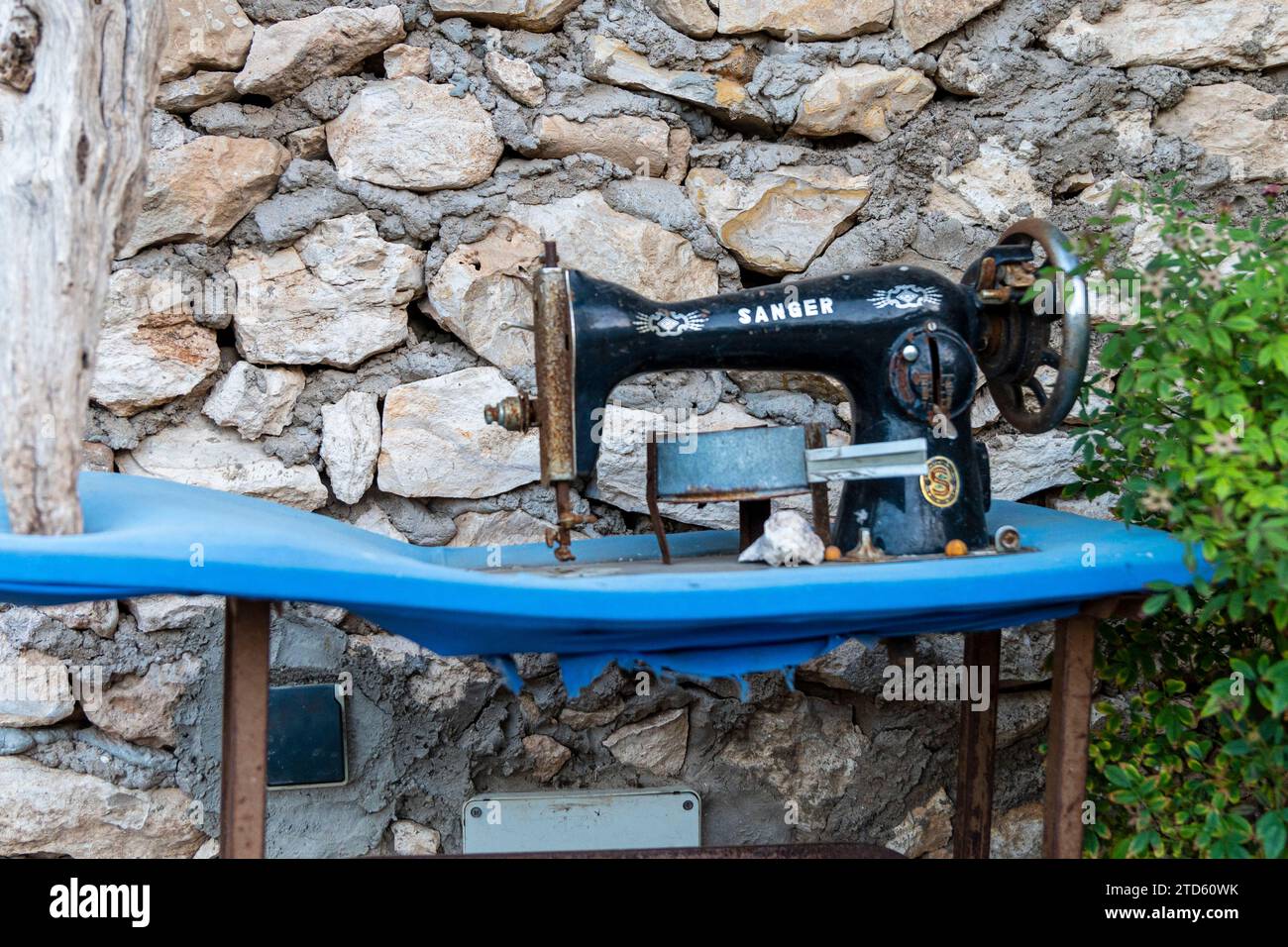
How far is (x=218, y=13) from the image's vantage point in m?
2.38

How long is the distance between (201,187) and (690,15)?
1072 millimetres

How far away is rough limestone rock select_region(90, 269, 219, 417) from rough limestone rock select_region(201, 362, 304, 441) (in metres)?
0.08

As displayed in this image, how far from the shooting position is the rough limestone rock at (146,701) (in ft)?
7.91

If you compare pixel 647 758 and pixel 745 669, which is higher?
pixel 745 669

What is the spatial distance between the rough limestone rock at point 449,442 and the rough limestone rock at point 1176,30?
4.76ft

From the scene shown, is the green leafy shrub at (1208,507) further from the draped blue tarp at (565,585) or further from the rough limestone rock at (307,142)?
the rough limestone rock at (307,142)

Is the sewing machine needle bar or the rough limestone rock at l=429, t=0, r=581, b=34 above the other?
the rough limestone rock at l=429, t=0, r=581, b=34

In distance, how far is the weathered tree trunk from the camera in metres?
1.51

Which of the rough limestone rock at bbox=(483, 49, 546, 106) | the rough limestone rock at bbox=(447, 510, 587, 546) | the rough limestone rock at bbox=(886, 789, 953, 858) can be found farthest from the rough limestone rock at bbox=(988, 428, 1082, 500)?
the rough limestone rock at bbox=(483, 49, 546, 106)

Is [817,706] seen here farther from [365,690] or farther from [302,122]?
[302,122]

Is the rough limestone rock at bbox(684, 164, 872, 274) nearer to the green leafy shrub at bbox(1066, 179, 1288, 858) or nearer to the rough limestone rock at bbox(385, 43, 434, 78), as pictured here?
the rough limestone rock at bbox(385, 43, 434, 78)

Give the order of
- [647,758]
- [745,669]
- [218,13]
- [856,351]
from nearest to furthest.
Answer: [745,669] < [856,351] < [218,13] < [647,758]
